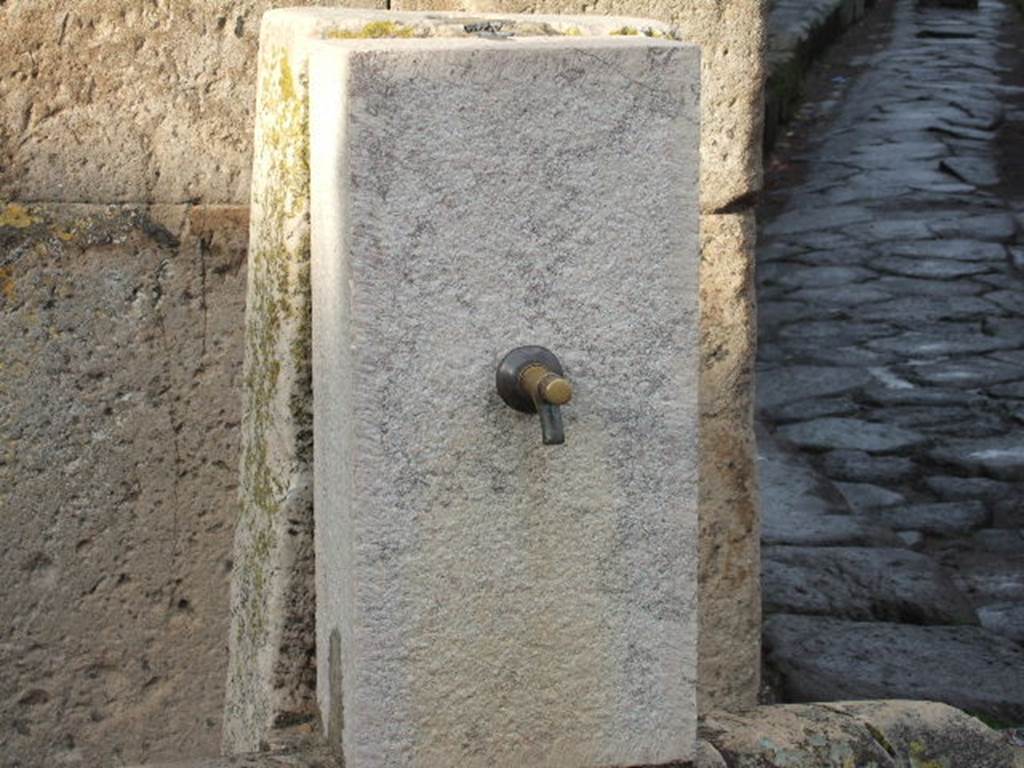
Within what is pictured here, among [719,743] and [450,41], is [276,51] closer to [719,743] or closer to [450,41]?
[450,41]

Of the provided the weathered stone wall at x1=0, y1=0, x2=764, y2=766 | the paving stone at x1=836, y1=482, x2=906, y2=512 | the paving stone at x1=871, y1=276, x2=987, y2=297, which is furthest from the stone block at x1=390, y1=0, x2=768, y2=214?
the paving stone at x1=871, y1=276, x2=987, y2=297

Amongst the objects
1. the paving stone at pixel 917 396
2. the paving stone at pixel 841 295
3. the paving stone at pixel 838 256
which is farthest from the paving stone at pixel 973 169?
the paving stone at pixel 917 396

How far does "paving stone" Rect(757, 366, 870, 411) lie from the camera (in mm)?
6148

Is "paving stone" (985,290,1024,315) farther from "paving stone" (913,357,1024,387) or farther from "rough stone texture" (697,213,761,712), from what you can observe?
"rough stone texture" (697,213,761,712)

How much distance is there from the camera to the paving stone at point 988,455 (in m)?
5.43

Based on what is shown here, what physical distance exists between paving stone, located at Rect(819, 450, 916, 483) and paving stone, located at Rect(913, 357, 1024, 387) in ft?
2.59

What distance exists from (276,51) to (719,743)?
2.98ft

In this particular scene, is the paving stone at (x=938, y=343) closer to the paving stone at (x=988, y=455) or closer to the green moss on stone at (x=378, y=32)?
the paving stone at (x=988, y=455)

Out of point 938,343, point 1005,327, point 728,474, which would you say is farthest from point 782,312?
point 728,474

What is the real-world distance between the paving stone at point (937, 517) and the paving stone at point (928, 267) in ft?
8.45

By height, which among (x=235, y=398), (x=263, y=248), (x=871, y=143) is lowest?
(x=871, y=143)

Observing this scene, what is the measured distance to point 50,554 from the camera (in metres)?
2.74

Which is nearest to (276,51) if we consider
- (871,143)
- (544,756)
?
(544,756)

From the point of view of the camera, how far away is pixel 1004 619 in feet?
14.2
